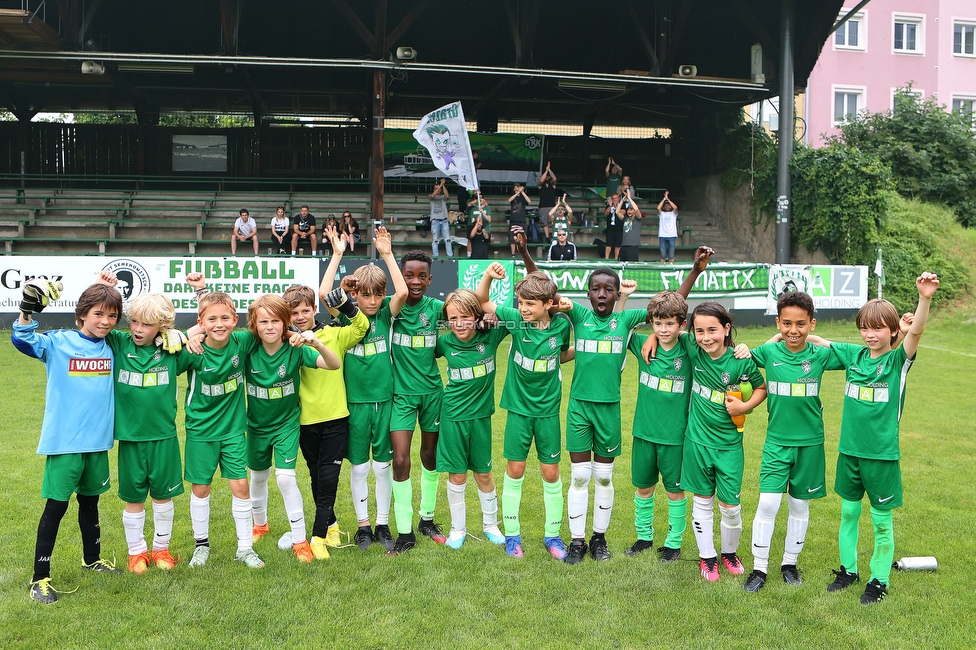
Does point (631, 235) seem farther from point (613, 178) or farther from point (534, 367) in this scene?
point (534, 367)

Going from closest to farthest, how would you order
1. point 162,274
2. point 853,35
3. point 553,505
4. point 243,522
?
point 243,522, point 553,505, point 162,274, point 853,35

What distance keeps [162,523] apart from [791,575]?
162 inches

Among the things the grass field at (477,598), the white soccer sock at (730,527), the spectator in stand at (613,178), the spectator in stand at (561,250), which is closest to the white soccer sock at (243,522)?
the grass field at (477,598)

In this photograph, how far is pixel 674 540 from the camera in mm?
5625

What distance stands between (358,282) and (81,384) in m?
1.86

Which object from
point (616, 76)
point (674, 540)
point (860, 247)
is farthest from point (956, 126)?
point (674, 540)

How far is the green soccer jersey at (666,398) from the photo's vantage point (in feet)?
17.9

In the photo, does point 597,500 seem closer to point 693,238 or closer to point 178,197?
point 693,238

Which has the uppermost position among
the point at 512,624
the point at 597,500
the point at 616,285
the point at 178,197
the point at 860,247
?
the point at 178,197

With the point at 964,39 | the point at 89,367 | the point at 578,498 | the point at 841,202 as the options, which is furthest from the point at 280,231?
the point at 964,39

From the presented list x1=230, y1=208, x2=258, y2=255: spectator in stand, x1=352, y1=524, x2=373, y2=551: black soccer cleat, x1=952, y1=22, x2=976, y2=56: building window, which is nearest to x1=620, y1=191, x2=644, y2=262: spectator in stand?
x1=230, y1=208, x2=258, y2=255: spectator in stand

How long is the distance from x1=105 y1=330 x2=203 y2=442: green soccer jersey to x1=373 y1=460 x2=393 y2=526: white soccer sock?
147cm

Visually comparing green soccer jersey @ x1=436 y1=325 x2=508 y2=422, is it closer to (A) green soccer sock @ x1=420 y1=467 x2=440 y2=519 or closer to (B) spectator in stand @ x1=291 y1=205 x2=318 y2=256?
(A) green soccer sock @ x1=420 y1=467 x2=440 y2=519

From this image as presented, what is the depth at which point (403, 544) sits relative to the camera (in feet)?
18.9
